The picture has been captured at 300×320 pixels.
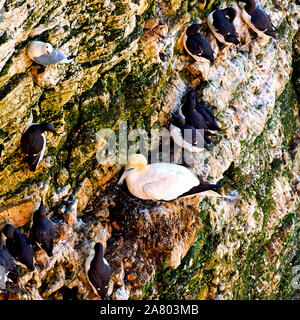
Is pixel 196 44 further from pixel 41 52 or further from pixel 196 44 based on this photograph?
pixel 41 52

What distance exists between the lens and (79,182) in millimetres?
6992

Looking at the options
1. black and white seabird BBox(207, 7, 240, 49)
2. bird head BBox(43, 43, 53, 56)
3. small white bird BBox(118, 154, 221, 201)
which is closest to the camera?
bird head BBox(43, 43, 53, 56)

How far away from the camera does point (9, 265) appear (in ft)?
19.1

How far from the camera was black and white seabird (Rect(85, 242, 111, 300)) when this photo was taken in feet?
20.8

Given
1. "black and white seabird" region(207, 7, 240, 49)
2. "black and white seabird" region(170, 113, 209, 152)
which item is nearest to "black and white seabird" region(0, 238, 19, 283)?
"black and white seabird" region(170, 113, 209, 152)

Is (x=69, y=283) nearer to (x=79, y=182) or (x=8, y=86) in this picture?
(x=79, y=182)

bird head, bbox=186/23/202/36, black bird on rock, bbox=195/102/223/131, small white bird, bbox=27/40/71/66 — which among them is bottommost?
black bird on rock, bbox=195/102/223/131

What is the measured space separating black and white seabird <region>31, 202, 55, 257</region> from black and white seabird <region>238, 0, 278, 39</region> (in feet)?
16.2

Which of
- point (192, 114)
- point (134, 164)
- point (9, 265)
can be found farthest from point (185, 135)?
point (9, 265)

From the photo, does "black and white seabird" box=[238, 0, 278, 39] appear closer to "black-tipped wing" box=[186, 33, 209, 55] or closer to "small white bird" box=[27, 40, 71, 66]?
"black-tipped wing" box=[186, 33, 209, 55]

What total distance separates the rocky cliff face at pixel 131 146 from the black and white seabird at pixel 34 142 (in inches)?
3.8

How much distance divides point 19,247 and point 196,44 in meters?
3.76

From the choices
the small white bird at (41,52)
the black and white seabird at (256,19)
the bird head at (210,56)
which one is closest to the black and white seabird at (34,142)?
the small white bird at (41,52)

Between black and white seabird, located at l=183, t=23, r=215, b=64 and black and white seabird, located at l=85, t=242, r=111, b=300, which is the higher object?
black and white seabird, located at l=183, t=23, r=215, b=64
